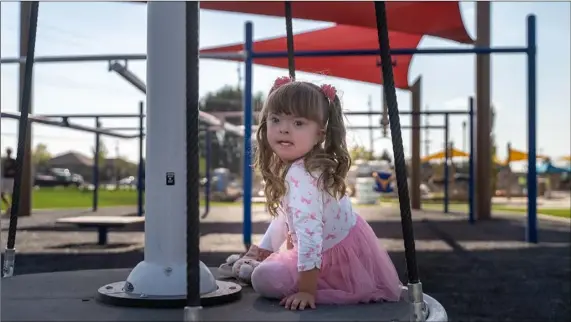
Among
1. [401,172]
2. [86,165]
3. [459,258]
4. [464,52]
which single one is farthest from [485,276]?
[86,165]

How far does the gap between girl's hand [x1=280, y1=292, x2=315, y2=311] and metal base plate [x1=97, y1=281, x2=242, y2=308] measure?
107mm

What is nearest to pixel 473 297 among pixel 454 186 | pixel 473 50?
pixel 473 50

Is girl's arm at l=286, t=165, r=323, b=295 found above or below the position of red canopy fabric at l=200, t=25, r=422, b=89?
below

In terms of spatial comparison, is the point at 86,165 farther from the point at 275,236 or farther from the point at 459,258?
the point at 275,236

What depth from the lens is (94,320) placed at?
94 cm

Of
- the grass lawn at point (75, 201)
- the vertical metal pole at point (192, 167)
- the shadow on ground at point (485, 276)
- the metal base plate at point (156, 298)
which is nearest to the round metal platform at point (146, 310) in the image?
the metal base plate at point (156, 298)

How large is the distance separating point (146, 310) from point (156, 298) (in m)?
0.03

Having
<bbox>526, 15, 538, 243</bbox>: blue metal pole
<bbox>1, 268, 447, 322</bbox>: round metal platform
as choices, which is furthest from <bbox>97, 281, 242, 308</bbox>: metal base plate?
<bbox>526, 15, 538, 243</bbox>: blue metal pole

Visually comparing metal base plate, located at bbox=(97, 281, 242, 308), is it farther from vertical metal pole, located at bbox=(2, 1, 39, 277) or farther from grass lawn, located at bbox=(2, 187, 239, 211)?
grass lawn, located at bbox=(2, 187, 239, 211)

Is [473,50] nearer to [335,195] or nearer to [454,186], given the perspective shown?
[335,195]

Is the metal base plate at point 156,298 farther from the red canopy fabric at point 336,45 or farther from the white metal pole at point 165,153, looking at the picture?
the red canopy fabric at point 336,45

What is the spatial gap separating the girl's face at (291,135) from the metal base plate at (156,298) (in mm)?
278

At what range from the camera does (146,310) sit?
102 centimetres

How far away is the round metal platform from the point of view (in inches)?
37.9
